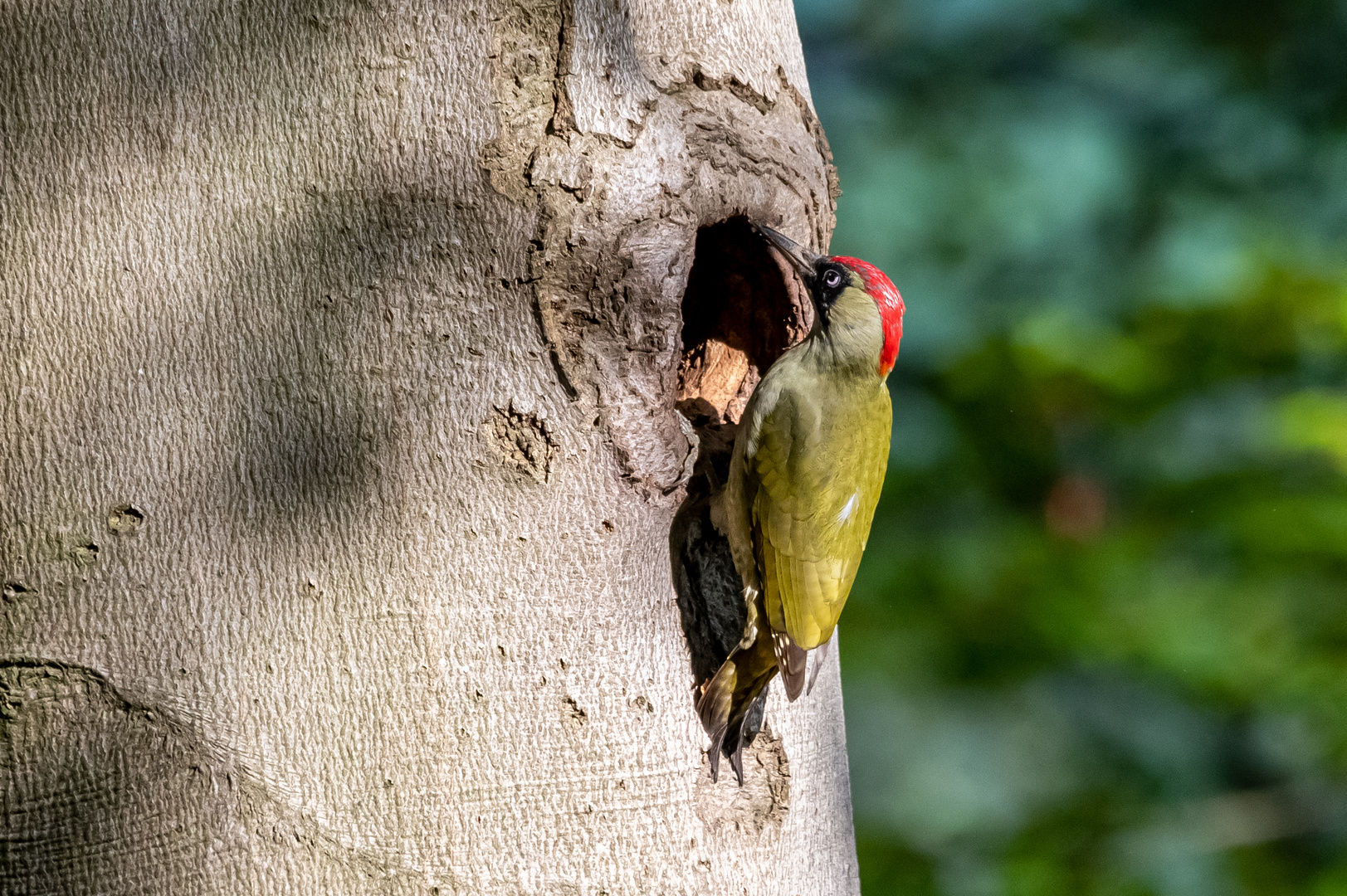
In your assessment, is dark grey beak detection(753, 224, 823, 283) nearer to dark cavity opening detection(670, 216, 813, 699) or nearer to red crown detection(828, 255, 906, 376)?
dark cavity opening detection(670, 216, 813, 699)

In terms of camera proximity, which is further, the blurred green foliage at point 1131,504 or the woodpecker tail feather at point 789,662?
the blurred green foliage at point 1131,504

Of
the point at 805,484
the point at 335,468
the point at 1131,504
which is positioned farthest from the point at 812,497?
the point at 1131,504

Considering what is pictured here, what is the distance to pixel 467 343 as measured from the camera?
1.31 m

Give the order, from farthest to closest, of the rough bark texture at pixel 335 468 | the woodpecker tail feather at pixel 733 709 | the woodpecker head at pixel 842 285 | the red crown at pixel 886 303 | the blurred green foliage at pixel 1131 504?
the blurred green foliage at pixel 1131 504
the red crown at pixel 886 303
the woodpecker head at pixel 842 285
the woodpecker tail feather at pixel 733 709
the rough bark texture at pixel 335 468

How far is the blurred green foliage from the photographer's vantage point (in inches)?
109

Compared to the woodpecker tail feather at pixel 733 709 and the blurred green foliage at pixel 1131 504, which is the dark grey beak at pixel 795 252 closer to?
the woodpecker tail feather at pixel 733 709

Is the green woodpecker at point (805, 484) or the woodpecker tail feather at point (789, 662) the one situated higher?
the green woodpecker at point (805, 484)

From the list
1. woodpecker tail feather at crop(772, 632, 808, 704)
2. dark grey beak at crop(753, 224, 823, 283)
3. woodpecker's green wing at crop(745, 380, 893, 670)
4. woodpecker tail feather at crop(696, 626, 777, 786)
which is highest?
dark grey beak at crop(753, 224, 823, 283)

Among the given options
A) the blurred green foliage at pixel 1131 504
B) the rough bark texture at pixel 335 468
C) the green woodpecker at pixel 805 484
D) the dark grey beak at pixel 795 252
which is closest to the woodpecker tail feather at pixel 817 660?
the green woodpecker at pixel 805 484

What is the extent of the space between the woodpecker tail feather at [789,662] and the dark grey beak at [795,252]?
0.65 metres

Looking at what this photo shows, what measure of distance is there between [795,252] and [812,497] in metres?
0.50

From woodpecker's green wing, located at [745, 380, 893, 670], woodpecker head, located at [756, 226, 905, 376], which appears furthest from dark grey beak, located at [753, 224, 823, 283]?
woodpecker's green wing, located at [745, 380, 893, 670]

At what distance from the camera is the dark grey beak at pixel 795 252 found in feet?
5.78

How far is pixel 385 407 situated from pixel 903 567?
7.39ft
